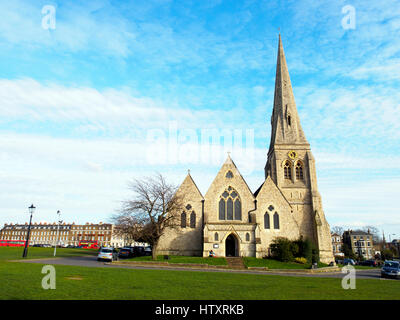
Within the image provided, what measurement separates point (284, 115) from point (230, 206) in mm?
20198

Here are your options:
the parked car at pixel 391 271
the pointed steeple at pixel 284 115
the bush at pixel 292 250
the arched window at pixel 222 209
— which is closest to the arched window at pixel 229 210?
the arched window at pixel 222 209

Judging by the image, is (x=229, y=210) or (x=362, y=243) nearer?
(x=229, y=210)

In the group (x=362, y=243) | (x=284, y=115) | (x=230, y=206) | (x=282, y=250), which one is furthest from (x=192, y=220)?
(x=362, y=243)

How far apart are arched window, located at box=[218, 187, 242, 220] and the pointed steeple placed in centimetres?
1212

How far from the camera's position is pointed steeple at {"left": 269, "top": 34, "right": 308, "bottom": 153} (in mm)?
48000

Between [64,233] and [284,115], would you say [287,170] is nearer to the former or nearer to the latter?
[284,115]

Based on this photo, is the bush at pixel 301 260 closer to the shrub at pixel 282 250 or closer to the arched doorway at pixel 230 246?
the shrub at pixel 282 250

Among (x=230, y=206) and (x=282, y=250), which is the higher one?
(x=230, y=206)

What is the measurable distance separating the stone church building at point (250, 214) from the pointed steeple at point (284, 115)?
3142mm

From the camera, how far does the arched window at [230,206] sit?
41219mm

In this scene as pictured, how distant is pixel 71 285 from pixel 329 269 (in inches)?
1061

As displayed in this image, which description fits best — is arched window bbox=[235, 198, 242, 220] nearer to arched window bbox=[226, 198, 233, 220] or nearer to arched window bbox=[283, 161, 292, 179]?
arched window bbox=[226, 198, 233, 220]

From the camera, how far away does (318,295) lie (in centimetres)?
1182

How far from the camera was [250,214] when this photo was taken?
40500mm
